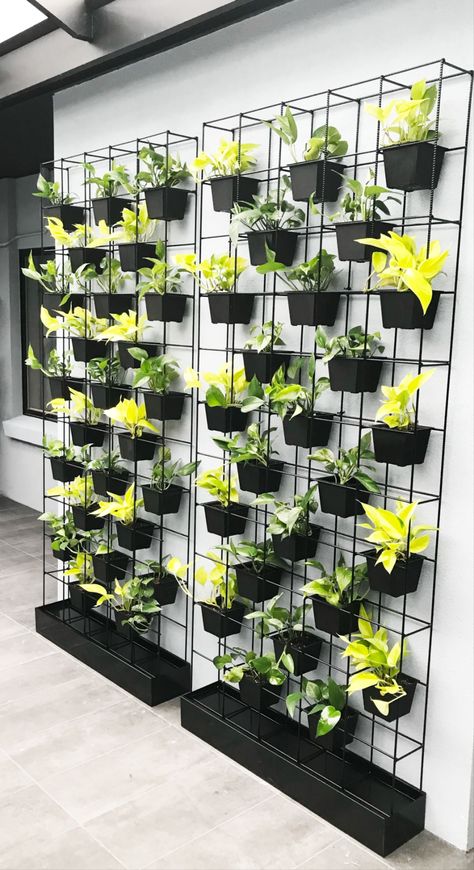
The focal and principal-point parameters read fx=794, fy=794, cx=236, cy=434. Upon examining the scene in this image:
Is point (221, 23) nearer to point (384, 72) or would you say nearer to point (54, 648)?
point (384, 72)

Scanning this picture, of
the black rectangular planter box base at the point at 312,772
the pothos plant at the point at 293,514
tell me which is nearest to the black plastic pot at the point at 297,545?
the pothos plant at the point at 293,514

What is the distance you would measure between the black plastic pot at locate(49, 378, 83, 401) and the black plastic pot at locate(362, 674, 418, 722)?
1.96 m

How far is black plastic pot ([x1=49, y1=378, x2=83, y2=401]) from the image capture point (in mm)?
3617

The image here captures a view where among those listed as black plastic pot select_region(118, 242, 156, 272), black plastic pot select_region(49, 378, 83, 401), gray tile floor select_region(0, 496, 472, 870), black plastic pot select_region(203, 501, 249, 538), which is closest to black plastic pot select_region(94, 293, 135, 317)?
black plastic pot select_region(118, 242, 156, 272)

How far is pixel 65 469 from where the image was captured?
3650 millimetres

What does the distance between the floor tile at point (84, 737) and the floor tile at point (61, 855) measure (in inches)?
13.4

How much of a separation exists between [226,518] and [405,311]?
3.37 ft

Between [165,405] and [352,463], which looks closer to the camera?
[352,463]

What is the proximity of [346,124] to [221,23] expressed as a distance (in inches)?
27.6

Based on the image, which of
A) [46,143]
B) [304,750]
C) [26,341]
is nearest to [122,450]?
[304,750]

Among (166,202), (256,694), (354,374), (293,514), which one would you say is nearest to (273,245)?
(354,374)

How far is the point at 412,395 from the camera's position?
232cm

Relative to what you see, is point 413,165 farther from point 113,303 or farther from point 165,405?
point 113,303

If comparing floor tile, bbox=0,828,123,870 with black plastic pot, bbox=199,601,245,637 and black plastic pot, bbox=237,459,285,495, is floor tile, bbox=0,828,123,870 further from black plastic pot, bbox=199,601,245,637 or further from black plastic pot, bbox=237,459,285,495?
black plastic pot, bbox=237,459,285,495
